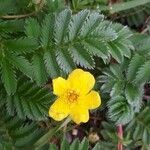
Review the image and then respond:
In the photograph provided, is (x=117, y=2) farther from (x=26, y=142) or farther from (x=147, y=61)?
(x=26, y=142)

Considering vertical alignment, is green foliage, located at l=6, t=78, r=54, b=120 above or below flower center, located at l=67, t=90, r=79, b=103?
below

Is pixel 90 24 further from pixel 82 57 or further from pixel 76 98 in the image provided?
pixel 76 98

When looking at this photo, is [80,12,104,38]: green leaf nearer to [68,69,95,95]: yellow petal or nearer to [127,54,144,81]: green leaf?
[68,69,95,95]: yellow petal

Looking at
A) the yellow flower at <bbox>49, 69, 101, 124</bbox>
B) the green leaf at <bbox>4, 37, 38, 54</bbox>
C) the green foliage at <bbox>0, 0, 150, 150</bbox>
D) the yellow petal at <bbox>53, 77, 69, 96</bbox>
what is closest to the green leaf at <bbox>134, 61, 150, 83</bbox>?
the green foliage at <bbox>0, 0, 150, 150</bbox>

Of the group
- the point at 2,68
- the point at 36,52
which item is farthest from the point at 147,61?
the point at 2,68

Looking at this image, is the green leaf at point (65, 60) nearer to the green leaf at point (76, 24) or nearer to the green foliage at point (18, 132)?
the green leaf at point (76, 24)

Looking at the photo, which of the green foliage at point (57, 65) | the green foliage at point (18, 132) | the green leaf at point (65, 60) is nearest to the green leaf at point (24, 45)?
the green foliage at point (57, 65)
